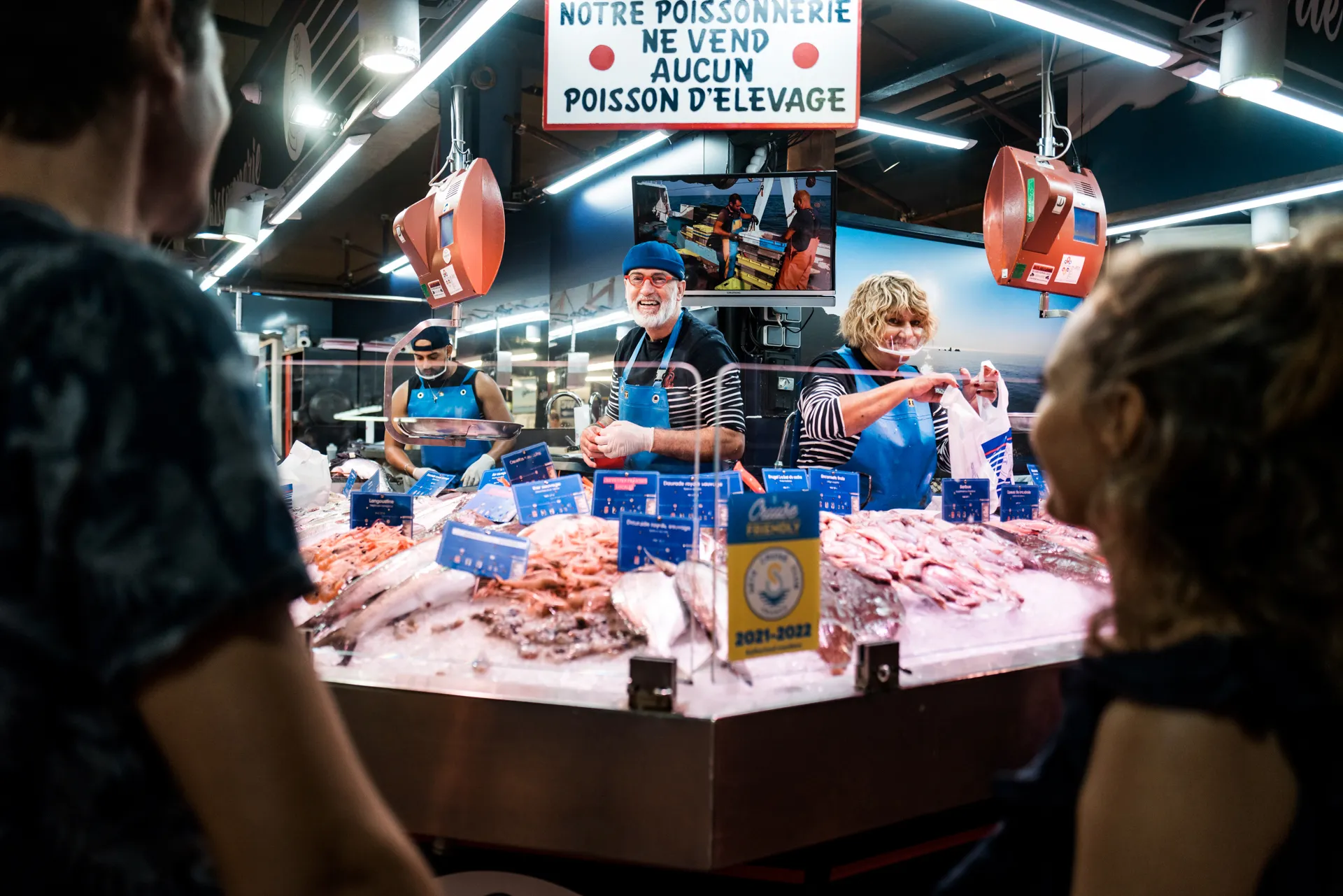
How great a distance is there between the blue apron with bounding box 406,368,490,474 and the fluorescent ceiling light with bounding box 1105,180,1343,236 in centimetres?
433

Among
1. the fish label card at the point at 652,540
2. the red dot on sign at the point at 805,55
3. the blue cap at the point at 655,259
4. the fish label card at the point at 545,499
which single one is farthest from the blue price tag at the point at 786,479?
the red dot on sign at the point at 805,55

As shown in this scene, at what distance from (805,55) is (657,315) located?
1006mm

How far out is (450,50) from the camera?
3473 millimetres

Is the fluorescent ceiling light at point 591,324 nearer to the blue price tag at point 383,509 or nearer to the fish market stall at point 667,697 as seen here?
the blue price tag at point 383,509

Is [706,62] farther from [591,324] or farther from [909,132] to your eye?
[591,324]

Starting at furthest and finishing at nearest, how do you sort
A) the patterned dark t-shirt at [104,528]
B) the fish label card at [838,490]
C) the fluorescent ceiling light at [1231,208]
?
the fluorescent ceiling light at [1231,208], the fish label card at [838,490], the patterned dark t-shirt at [104,528]

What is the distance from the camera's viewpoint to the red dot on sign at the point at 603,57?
9.32 feet

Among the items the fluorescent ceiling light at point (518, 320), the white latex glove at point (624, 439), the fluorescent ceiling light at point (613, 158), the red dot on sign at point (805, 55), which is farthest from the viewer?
the fluorescent ceiling light at point (518, 320)

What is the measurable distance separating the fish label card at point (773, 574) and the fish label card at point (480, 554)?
557 mm

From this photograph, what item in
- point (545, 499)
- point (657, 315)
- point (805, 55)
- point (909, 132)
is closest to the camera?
point (545, 499)

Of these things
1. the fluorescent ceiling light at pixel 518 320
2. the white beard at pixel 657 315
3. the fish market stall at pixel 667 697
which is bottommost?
the fish market stall at pixel 667 697

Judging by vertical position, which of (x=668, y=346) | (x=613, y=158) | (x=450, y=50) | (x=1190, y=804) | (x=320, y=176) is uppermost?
(x=613, y=158)

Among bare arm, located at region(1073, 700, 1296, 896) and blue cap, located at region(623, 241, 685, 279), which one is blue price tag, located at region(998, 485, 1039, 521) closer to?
blue cap, located at region(623, 241, 685, 279)

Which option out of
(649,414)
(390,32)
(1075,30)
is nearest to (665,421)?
(649,414)
